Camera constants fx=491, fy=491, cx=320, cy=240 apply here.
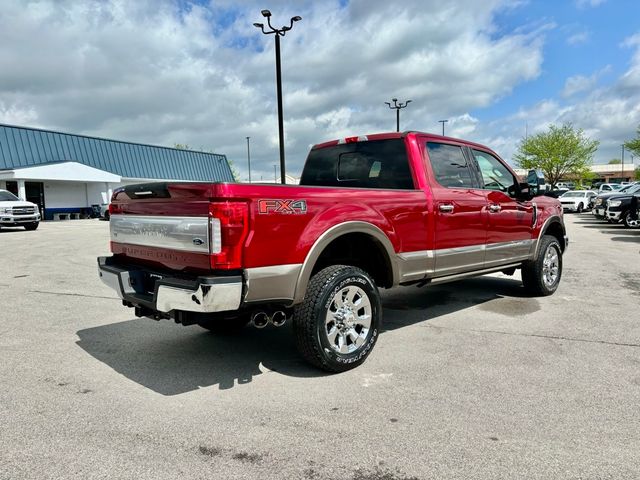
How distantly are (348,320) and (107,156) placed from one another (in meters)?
37.6

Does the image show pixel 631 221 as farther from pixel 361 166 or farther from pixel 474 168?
pixel 361 166

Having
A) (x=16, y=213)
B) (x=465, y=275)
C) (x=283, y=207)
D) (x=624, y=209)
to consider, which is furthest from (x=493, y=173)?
(x=16, y=213)

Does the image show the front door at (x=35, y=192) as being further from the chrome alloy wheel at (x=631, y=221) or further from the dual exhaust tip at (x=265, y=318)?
the dual exhaust tip at (x=265, y=318)

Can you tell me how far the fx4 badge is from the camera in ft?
11.0

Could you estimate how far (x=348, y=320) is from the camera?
3959 millimetres

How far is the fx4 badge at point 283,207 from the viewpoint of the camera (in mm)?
3359

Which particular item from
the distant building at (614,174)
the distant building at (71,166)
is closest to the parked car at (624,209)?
the distant building at (71,166)

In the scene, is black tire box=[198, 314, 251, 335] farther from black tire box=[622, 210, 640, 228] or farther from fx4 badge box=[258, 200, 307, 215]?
black tire box=[622, 210, 640, 228]

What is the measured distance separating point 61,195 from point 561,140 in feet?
159

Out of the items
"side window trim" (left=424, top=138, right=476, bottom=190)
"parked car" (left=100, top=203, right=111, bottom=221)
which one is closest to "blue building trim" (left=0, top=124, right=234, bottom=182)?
"parked car" (left=100, top=203, right=111, bottom=221)

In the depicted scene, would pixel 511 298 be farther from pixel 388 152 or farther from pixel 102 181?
pixel 102 181

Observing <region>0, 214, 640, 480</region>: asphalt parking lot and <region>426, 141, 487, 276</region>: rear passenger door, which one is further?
<region>426, 141, 487, 276</region>: rear passenger door

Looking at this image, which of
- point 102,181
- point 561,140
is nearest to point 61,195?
point 102,181

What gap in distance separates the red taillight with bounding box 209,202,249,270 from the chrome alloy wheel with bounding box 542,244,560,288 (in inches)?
191
